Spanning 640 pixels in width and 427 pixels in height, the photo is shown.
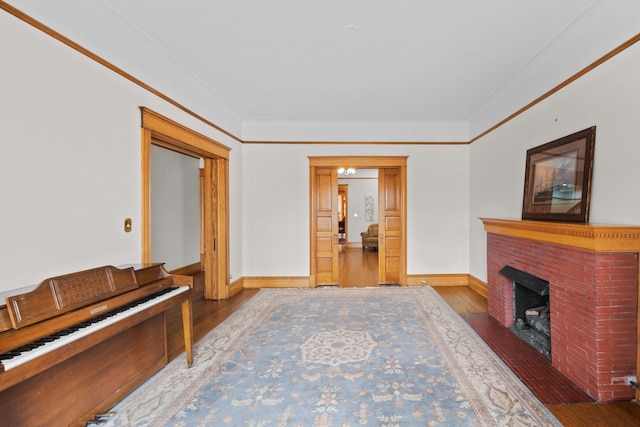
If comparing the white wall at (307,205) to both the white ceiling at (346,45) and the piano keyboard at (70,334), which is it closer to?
the white ceiling at (346,45)

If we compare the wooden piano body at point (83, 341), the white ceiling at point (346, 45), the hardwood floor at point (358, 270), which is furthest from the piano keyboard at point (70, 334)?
the hardwood floor at point (358, 270)

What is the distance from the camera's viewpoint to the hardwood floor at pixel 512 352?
196cm

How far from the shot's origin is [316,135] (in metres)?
5.28

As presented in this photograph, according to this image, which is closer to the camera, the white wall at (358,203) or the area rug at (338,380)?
the area rug at (338,380)

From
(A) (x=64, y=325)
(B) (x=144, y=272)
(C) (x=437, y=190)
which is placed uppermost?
(C) (x=437, y=190)

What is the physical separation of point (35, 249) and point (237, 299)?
306 centimetres

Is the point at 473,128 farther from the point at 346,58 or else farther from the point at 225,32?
the point at 225,32

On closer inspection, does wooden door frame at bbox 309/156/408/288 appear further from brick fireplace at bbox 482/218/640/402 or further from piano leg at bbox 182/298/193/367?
piano leg at bbox 182/298/193/367

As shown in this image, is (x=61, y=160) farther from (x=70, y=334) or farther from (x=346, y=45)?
(x=346, y=45)

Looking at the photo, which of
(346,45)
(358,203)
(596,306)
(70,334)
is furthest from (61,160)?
(358,203)

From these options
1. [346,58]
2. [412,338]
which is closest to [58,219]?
[346,58]

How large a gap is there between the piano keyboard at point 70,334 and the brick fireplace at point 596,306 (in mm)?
3127

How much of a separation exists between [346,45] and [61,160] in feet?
8.34

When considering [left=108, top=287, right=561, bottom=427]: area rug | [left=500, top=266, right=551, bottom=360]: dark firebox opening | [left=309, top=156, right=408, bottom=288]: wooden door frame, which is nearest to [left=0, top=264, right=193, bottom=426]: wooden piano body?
[left=108, top=287, right=561, bottom=427]: area rug
